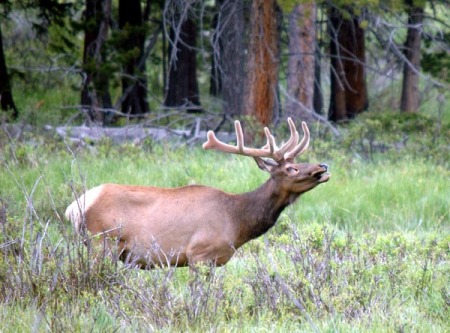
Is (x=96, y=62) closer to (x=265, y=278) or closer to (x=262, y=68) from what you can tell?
(x=262, y=68)

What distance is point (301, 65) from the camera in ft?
53.2

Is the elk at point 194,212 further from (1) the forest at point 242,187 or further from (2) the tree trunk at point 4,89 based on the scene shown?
(2) the tree trunk at point 4,89

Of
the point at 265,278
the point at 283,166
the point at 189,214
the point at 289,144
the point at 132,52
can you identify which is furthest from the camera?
the point at 132,52

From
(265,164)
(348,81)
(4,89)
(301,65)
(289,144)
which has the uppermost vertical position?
(289,144)

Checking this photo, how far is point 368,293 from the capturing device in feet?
21.6

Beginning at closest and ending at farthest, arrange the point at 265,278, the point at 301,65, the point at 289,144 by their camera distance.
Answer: the point at 265,278 → the point at 289,144 → the point at 301,65

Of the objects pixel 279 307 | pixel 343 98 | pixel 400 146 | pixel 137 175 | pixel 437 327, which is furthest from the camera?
pixel 343 98

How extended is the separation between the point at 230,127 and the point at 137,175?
460 cm

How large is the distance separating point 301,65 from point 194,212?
870 centimetres

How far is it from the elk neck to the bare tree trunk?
25.2ft

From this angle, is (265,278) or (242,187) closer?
(265,278)

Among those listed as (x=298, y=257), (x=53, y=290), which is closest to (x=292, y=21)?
(x=298, y=257)

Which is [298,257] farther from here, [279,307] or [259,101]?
[259,101]

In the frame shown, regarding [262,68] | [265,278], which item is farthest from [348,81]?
[265,278]
